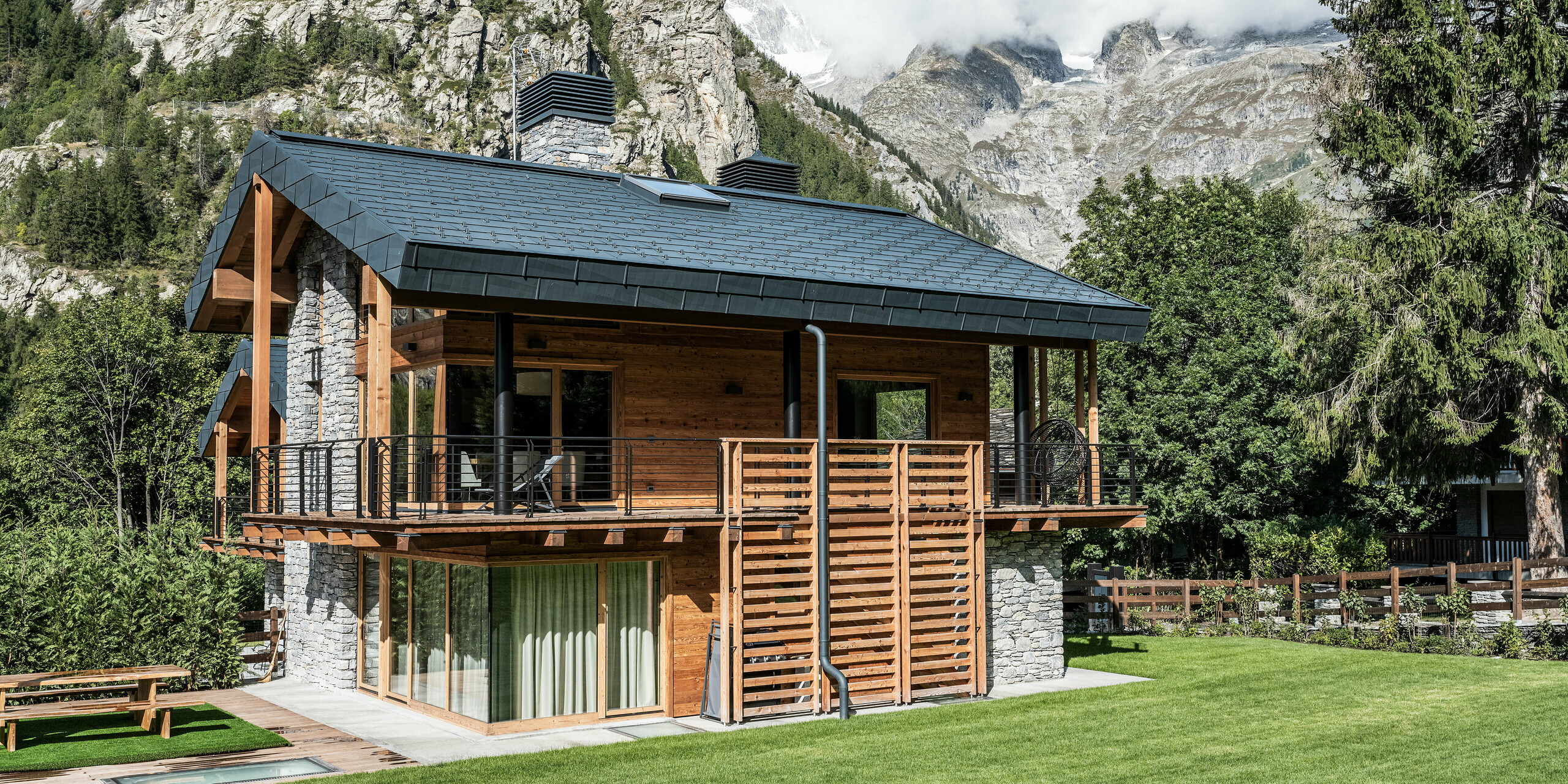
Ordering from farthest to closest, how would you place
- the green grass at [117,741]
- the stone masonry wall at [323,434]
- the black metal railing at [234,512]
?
the black metal railing at [234,512], the stone masonry wall at [323,434], the green grass at [117,741]

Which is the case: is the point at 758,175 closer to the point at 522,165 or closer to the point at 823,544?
the point at 522,165

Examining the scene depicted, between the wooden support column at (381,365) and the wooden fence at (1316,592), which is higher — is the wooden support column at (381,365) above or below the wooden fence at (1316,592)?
above

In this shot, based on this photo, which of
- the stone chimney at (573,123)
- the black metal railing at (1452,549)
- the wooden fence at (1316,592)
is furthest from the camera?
the black metal railing at (1452,549)

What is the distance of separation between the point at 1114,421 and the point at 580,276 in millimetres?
19397

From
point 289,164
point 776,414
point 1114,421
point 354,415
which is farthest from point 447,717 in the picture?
point 1114,421

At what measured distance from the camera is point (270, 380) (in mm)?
18656

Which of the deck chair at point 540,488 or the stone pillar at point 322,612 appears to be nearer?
the deck chair at point 540,488

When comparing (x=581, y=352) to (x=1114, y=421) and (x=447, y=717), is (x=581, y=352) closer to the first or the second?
(x=447, y=717)

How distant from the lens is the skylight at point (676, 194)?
54.9 feet

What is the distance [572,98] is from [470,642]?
9023 millimetres

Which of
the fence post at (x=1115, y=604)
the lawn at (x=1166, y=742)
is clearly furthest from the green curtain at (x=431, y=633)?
the fence post at (x=1115, y=604)

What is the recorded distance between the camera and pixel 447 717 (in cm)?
1358

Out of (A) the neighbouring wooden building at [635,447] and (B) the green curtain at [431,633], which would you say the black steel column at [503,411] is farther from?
(B) the green curtain at [431,633]

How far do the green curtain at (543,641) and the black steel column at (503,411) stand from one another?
103cm
